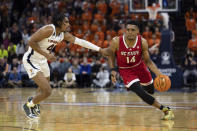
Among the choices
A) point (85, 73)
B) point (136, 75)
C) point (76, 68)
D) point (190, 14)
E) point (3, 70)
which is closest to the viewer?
point (136, 75)

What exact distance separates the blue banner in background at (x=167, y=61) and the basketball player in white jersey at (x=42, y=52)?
7.23m

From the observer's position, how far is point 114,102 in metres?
A: 10.8

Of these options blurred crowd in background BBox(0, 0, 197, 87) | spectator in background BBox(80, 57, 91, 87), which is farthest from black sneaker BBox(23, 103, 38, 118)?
spectator in background BBox(80, 57, 91, 87)

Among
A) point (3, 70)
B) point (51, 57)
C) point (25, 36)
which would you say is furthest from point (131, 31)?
point (25, 36)

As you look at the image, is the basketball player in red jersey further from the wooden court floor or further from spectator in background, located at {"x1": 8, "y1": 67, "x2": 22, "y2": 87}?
spectator in background, located at {"x1": 8, "y1": 67, "x2": 22, "y2": 87}

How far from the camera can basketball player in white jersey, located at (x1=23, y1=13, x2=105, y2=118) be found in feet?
25.0

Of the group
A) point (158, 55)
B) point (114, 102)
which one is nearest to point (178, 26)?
point (158, 55)

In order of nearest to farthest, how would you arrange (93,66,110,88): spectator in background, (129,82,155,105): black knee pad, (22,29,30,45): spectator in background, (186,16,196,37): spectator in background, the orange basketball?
(129,82,155,105): black knee pad
the orange basketball
(93,66,110,88): spectator in background
(186,16,196,37): spectator in background
(22,29,30,45): spectator in background

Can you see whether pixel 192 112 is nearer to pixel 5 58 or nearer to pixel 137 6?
pixel 137 6

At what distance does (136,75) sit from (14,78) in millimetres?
10536

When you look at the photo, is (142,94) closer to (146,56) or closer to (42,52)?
(146,56)

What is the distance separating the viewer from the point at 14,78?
17547mm

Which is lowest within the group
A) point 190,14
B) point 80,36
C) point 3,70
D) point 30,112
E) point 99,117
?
point 99,117

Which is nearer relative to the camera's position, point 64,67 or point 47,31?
point 47,31
